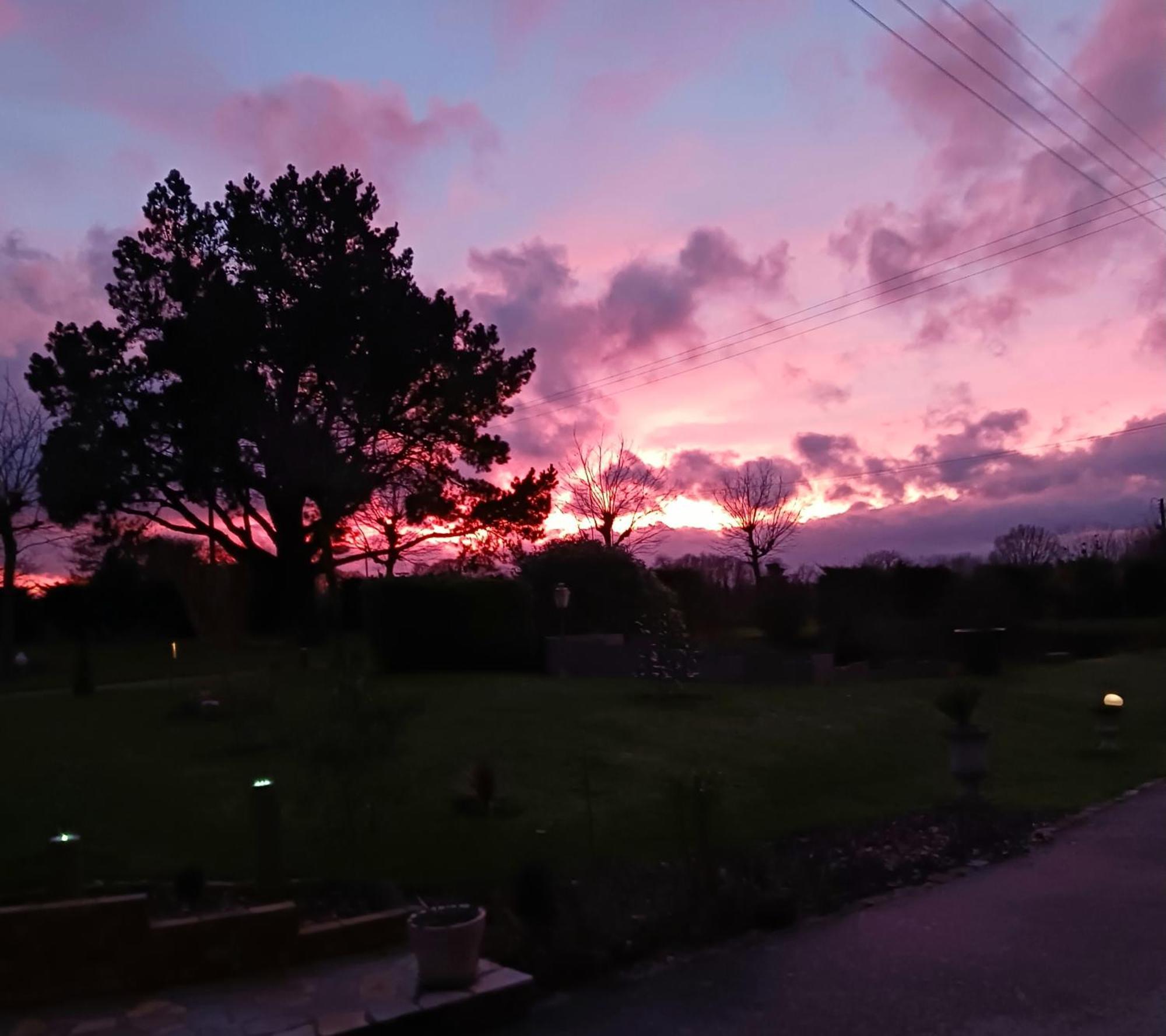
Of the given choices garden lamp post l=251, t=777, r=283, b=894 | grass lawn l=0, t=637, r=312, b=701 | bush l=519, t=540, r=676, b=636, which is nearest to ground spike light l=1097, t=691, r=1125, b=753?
garden lamp post l=251, t=777, r=283, b=894

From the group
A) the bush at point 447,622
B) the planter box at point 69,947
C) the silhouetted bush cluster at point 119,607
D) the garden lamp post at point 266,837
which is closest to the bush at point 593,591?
the bush at point 447,622

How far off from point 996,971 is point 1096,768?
932 centimetres

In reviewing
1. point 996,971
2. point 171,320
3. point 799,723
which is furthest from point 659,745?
point 171,320

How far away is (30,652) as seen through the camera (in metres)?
34.4

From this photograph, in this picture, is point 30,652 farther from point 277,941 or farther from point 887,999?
point 887,999

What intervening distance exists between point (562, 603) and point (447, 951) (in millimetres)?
19771

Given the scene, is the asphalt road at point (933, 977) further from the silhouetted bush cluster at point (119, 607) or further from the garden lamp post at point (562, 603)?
the silhouetted bush cluster at point (119, 607)

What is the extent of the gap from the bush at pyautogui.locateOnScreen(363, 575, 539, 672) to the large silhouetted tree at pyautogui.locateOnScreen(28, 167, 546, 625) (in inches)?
344

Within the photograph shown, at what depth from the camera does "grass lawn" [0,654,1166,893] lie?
929 cm

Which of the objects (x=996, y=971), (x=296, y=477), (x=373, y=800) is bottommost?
(x=996, y=971)

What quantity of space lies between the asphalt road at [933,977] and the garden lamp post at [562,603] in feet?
56.7

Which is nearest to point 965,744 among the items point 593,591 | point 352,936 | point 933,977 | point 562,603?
point 933,977

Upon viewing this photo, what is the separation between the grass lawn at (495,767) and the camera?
366 inches

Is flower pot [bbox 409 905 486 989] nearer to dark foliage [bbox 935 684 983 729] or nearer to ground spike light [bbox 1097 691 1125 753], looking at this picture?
dark foliage [bbox 935 684 983 729]
